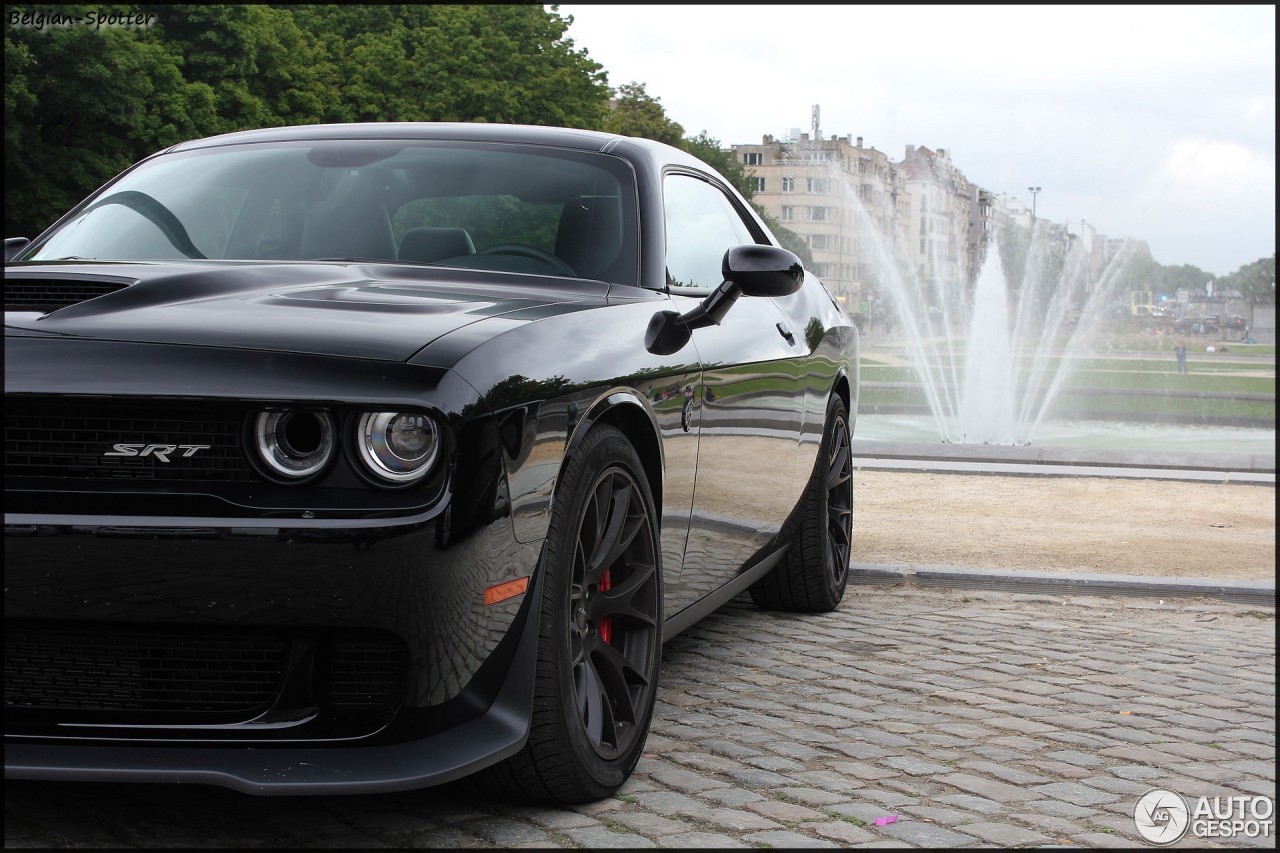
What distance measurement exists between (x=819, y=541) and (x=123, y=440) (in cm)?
371

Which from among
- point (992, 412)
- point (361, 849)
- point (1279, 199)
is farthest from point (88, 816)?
point (992, 412)

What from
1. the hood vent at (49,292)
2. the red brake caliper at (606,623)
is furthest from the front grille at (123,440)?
the red brake caliper at (606,623)

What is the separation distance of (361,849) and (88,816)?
2.04 ft

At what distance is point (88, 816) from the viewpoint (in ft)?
10.9

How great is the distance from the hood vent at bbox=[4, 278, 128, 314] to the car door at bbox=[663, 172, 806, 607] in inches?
59.6

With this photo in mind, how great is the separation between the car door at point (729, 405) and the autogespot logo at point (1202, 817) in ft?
4.26

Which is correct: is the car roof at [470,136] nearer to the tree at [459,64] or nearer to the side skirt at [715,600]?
the side skirt at [715,600]

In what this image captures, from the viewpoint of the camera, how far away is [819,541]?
20.1 ft

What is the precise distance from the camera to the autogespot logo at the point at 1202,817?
3531mm

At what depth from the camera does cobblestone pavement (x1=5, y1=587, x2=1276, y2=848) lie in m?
3.34

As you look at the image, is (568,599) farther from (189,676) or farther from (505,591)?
(189,676)

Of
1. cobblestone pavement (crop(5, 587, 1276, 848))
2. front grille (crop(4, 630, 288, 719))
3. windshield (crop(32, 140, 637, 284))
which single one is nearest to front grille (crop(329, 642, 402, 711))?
front grille (crop(4, 630, 288, 719))

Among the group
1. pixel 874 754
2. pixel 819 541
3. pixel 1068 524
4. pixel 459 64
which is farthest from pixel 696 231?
pixel 459 64

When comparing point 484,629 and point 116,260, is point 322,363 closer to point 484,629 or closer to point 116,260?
point 484,629
